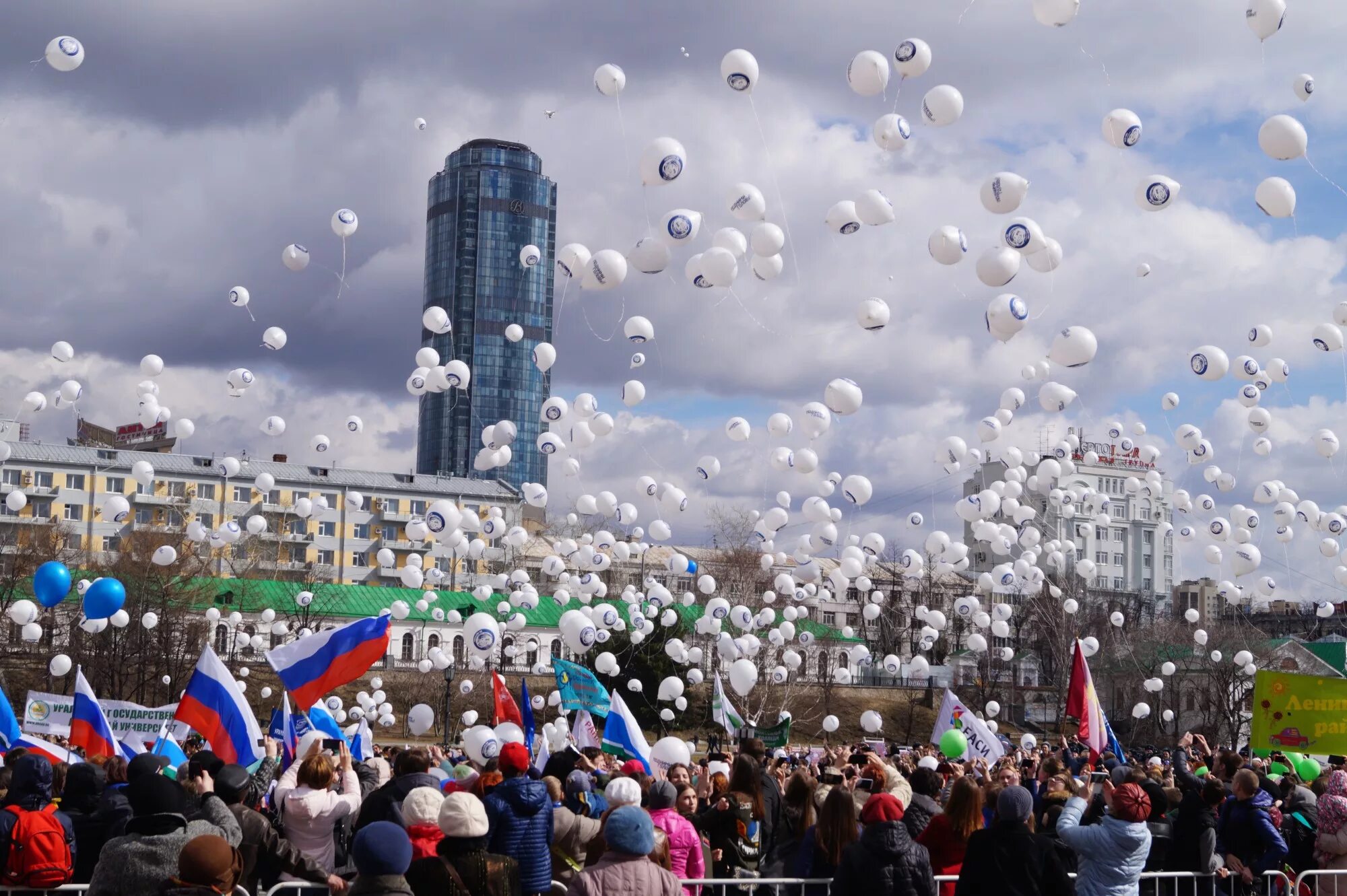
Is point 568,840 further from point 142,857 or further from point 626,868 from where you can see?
point 142,857

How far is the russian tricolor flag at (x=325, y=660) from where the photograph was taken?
42.9 feet

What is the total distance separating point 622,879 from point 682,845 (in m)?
1.87

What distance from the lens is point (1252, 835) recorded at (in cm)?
964

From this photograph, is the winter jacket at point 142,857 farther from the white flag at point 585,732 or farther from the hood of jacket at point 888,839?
the white flag at point 585,732

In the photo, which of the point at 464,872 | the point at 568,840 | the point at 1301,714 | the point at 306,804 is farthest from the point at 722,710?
the point at 464,872

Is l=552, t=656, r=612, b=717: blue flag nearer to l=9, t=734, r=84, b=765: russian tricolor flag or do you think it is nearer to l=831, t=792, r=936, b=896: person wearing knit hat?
l=9, t=734, r=84, b=765: russian tricolor flag

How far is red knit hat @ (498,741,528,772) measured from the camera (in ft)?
26.0

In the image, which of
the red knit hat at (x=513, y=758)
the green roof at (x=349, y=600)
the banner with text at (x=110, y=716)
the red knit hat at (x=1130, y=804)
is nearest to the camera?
the red knit hat at (x=513, y=758)

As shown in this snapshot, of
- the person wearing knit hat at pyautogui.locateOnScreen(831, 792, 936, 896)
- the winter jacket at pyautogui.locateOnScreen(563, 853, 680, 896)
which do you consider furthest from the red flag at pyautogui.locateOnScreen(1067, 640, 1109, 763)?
the winter jacket at pyautogui.locateOnScreen(563, 853, 680, 896)

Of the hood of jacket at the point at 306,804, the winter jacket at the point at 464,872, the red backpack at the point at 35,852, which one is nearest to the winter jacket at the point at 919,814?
the winter jacket at the point at 464,872

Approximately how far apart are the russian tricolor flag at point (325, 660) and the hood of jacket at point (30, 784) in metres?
5.41

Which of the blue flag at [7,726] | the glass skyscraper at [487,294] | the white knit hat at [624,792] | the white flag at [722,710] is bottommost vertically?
the white flag at [722,710]

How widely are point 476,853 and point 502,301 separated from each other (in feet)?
595

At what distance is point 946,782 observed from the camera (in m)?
14.5
